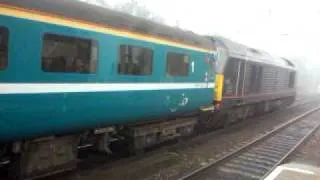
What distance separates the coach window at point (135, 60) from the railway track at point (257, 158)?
243 centimetres

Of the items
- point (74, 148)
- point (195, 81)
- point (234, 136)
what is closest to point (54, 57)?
point (74, 148)

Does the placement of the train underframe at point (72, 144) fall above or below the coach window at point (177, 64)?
below

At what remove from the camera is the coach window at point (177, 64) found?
12062 millimetres

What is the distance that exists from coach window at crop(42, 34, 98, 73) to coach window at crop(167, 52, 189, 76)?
330 cm

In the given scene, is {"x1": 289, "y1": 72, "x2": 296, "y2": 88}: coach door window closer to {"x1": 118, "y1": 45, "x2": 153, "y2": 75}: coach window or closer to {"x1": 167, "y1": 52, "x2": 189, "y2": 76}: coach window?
{"x1": 167, "y1": 52, "x2": 189, "y2": 76}: coach window

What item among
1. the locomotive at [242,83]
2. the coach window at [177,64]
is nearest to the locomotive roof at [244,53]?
the locomotive at [242,83]

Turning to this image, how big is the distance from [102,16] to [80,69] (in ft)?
4.13

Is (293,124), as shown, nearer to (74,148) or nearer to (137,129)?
(137,129)

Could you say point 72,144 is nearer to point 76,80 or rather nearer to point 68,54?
point 76,80

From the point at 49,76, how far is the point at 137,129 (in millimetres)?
3890

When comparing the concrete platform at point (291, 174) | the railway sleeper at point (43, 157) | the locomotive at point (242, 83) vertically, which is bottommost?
the concrete platform at point (291, 174)

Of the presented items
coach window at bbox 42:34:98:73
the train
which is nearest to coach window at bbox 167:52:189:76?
the train

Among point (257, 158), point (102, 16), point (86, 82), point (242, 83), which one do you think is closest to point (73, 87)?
point (86, 82)

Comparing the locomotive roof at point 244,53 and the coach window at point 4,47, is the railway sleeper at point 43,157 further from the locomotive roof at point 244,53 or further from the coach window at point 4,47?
the locomotive roof at point 244,53
